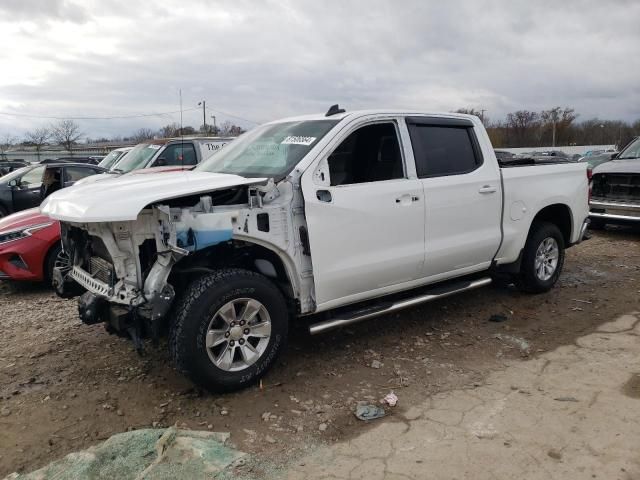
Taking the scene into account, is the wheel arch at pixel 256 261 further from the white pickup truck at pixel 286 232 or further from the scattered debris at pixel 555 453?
the scattered debris at pixel 555 453

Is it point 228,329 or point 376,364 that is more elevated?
point 228,329

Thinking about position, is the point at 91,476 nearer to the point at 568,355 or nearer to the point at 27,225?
the point at 568,355

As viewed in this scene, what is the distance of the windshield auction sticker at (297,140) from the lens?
4152mm

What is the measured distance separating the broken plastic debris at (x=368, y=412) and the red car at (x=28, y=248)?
4278 millimetres

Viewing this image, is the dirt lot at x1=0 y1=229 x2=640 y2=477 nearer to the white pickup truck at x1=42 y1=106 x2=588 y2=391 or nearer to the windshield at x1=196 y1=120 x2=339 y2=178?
the white pickup truck at x1=42 y1=106 x2=588 y2=391

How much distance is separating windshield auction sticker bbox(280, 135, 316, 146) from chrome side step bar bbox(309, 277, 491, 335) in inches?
55.5

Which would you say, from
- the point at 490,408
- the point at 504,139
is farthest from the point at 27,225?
the point at 504,139

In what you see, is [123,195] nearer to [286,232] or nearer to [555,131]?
[286,232]

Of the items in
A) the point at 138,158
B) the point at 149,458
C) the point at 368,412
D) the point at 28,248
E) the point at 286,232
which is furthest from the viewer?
the point at 138,158

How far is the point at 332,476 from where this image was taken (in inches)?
111

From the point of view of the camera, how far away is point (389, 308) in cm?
436

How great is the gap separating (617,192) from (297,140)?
7445mm

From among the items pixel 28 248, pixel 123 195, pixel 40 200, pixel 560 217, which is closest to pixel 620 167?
pixel 560 217

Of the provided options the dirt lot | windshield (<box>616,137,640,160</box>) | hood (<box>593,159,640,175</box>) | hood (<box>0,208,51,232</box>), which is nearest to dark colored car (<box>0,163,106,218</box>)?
hood (<box>0,208,51,232</box>)
